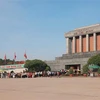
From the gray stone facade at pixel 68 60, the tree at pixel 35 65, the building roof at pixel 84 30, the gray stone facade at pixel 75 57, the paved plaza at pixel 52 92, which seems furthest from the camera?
the building roof at pixel 84 30

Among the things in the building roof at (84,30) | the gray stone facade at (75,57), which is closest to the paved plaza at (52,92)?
the gray stone facade at (75,57)

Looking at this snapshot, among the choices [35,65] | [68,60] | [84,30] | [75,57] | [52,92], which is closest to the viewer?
[52,92]

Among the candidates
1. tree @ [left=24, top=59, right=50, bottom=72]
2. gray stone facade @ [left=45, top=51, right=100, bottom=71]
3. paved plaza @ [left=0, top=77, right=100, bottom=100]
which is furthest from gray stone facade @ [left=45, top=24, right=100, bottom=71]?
paved plaza @ [left=0, top=77, right=100, bottom=100]

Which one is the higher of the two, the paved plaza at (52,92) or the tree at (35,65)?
the tree at (35,65)

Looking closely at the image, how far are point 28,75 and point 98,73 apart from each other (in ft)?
44.5

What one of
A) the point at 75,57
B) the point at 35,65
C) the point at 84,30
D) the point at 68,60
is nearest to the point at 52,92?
the point at 35,65

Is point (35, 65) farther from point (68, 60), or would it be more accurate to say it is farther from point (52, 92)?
point (52, 92)

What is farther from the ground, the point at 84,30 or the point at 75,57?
the point at 84,30

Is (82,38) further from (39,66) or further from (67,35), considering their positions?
(39,66)

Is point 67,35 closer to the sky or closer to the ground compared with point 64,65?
closer to the sky

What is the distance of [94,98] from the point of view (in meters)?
12.5

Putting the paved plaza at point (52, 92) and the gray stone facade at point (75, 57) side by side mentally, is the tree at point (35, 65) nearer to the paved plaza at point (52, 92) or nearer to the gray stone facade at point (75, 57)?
the gray stone facade at point (75, 57)

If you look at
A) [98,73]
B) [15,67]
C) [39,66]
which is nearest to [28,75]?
[98,73]

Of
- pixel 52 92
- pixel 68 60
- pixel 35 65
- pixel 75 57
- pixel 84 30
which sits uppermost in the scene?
pixel 84 30
